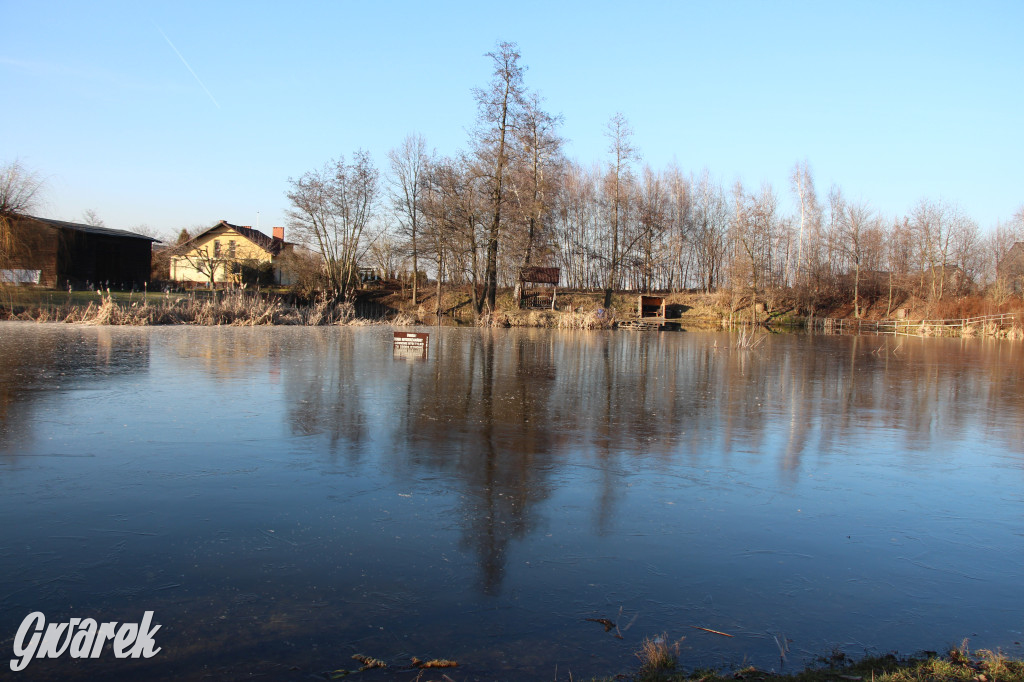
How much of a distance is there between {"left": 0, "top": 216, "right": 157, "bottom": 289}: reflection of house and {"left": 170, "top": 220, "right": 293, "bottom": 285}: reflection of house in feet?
22.8

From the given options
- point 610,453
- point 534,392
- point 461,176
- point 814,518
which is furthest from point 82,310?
point 814,518

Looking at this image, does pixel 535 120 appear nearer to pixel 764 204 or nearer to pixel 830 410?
pixel 764 204

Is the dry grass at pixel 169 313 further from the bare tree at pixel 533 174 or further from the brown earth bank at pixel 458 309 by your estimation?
the bare tree at pixel 533 174

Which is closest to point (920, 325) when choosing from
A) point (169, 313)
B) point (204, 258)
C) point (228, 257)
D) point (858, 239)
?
point (858, 239)

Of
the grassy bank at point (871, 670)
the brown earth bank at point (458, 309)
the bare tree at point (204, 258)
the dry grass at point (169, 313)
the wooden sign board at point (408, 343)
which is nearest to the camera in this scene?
the grassy bank at point (871, 670)

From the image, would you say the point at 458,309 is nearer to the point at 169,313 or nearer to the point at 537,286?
the point at 537,286

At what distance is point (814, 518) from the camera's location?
546cm

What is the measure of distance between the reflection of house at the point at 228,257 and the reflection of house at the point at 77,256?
273 inches

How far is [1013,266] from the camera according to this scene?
179ft

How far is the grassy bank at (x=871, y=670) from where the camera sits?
3055 millimetres

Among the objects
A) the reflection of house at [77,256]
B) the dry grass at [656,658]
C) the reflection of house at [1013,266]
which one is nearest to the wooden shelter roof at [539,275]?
Answer: the reflection of house at [77,256]

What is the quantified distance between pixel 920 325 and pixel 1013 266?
15542mm

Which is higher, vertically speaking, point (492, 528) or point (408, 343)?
point (408, 343)

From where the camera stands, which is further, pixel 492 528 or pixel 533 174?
pixel 533 174
